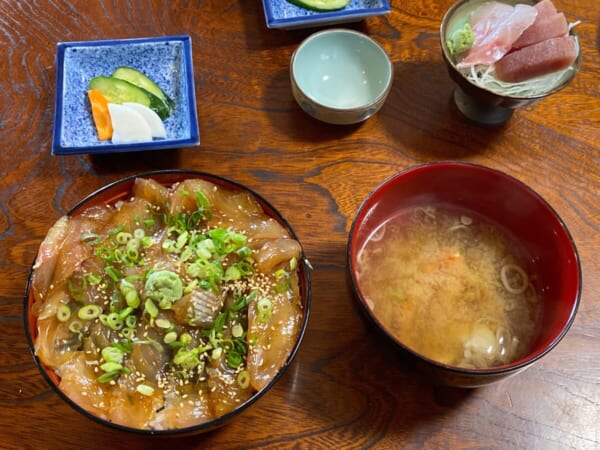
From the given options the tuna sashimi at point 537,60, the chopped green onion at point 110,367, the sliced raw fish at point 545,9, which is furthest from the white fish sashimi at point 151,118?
the sliced raw fish at point 545,9

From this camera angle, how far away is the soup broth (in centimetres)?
133

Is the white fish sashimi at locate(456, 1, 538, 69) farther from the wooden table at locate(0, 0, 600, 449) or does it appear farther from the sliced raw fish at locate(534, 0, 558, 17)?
the wooden table at locate(0, 0, 600, 449)

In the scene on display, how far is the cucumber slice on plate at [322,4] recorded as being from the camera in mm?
2055

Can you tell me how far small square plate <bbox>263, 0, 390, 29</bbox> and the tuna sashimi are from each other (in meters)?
0.49

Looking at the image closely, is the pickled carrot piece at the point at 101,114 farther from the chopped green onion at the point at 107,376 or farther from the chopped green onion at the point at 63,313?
the chopped green onion at the point at 107,376

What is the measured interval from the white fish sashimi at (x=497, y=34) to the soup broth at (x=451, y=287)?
23.0 inches

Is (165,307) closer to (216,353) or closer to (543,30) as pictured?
(216,353)

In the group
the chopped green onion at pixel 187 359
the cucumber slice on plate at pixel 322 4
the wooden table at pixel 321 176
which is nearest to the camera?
the chopped green onion at pixel 187 359

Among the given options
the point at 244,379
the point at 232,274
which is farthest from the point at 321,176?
the point at 244,379

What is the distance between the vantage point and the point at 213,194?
1.44 meters

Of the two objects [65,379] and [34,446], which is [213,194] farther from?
[34,446]

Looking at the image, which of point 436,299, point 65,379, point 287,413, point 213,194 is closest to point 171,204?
point 213,194

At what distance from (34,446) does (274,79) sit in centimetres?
131

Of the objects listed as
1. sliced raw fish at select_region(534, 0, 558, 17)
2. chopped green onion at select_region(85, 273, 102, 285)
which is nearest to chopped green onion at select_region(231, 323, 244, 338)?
chopped green onion at select_region(85, 273, 102, 285)
